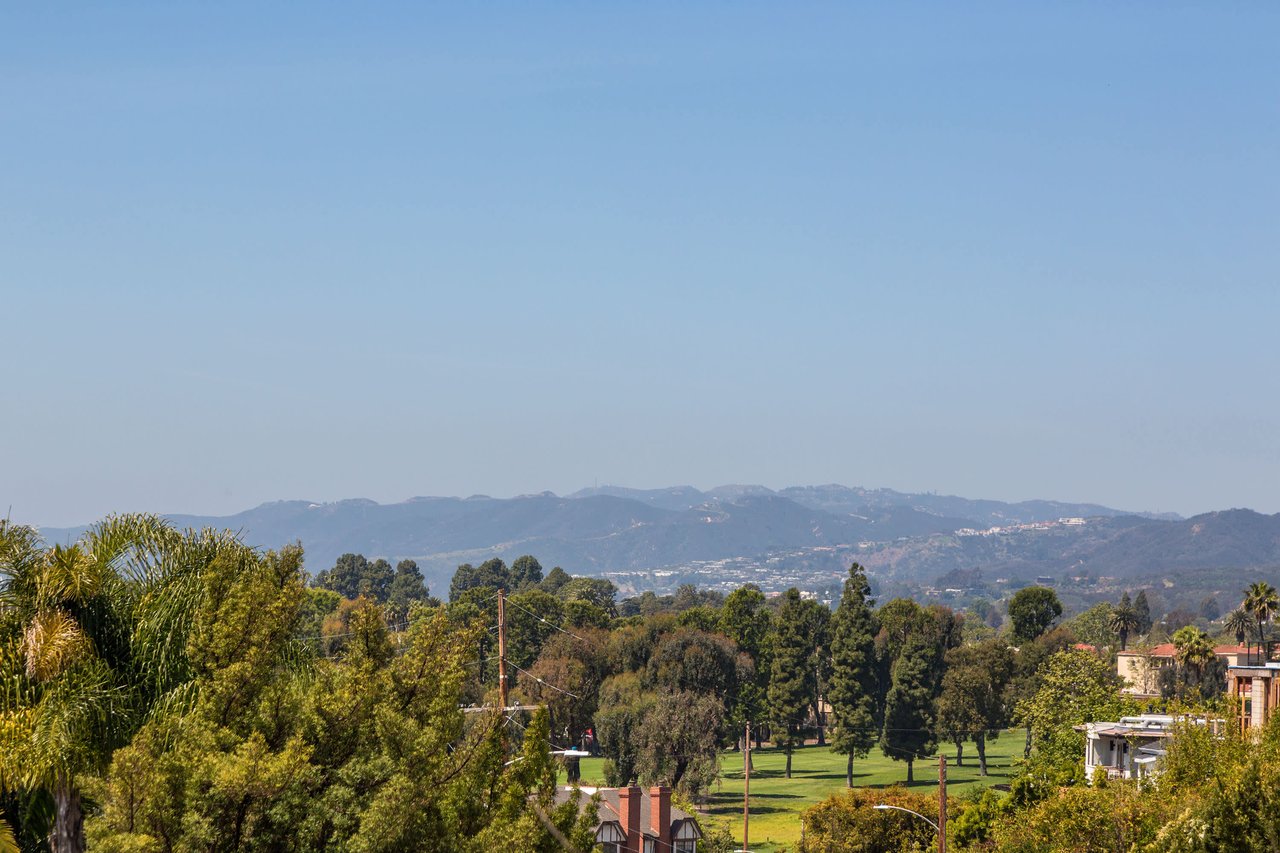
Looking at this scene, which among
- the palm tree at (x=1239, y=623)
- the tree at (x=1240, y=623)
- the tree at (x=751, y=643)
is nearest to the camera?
the tree at (x=751, y=643)

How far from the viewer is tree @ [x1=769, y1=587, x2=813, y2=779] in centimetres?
11338

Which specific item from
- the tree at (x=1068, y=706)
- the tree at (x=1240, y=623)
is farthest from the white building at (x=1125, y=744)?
the tree at (x=1240, y=623)

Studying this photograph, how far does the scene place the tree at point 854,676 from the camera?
352 feet

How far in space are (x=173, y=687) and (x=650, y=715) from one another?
73060 millimetres

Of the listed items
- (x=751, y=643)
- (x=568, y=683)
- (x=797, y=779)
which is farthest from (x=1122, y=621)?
(x=568, y=683)

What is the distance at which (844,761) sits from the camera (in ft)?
399

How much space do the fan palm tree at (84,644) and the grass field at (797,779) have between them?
55.0 metres

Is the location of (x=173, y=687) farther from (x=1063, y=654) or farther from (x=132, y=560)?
(x=1063, y=654)

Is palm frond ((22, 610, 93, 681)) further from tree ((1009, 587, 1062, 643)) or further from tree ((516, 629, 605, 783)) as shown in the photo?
tree ((1009, 587, 1062, 643))

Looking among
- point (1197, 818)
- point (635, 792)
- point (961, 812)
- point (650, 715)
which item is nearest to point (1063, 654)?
point (650, 715)

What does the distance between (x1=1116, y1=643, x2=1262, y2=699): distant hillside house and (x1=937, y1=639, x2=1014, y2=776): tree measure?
36.7 feet

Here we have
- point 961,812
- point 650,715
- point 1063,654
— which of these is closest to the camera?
point 961,812

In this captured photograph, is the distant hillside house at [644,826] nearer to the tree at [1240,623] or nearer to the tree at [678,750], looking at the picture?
the tree at [678,750]

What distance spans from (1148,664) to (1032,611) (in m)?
10.1
